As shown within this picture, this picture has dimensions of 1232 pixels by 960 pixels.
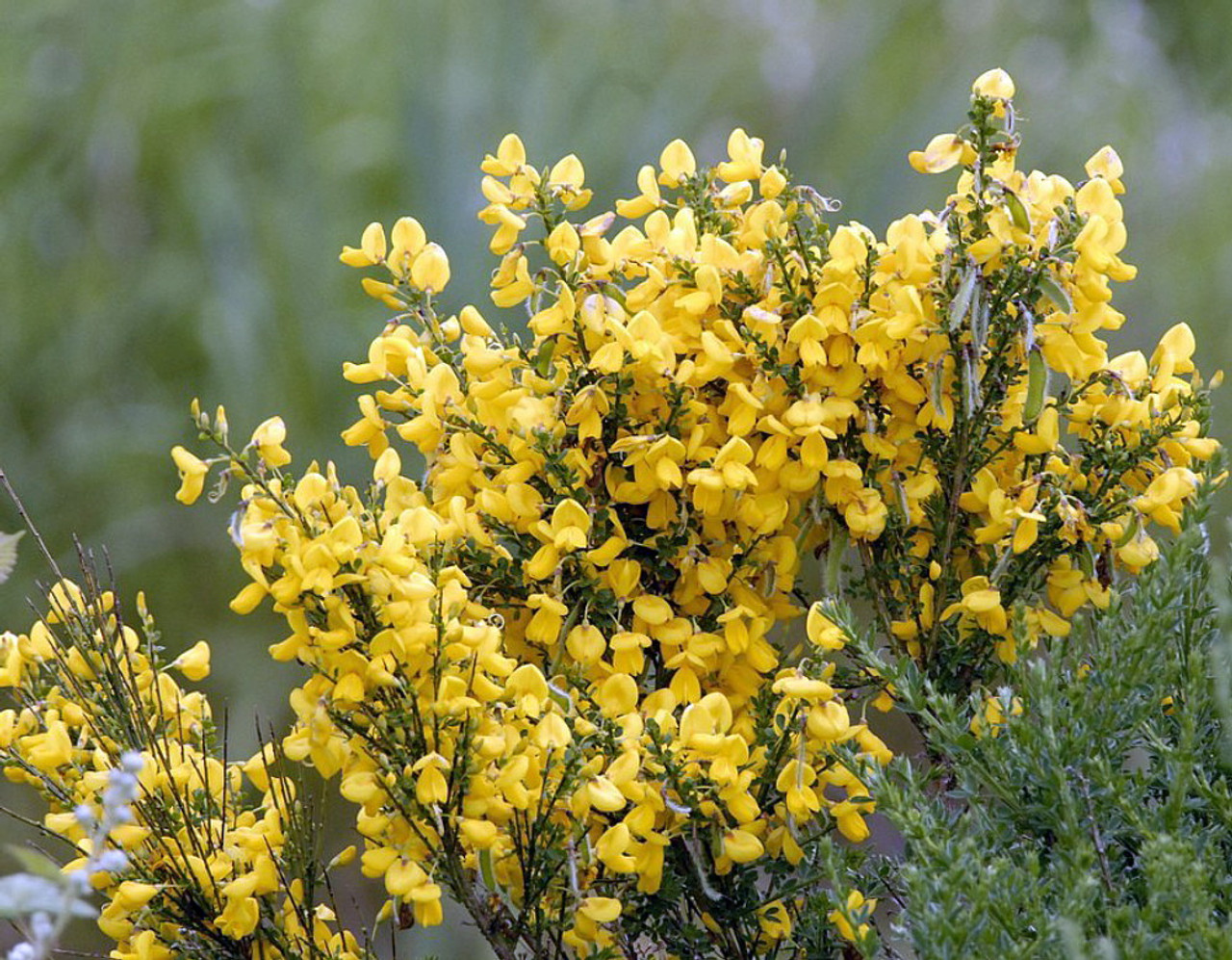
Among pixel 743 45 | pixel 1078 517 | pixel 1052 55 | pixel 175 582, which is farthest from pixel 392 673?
pixel 1052 55

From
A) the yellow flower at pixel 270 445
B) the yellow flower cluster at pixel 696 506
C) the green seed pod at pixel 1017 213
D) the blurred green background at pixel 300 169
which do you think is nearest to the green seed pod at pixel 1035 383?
the yellow flower cluster at pixel 696 506

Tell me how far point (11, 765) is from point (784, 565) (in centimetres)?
77

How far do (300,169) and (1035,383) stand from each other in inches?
108

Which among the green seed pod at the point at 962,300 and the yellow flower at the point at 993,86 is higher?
the yellow flower at the point at 993,86

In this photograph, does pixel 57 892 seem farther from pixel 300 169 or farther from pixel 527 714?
pixel 300 169

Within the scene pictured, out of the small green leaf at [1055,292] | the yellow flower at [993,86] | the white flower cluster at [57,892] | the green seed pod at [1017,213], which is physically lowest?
the white flower cluster at [57,892]

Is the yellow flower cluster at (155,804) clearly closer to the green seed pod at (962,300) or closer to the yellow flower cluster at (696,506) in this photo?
the yellow flower cluster at (696,506)

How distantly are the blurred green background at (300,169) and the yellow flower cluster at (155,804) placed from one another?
138 centimetres

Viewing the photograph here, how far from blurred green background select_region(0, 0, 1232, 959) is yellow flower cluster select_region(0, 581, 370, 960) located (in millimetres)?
1375

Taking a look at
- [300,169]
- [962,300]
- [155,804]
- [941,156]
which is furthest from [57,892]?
[300,169]

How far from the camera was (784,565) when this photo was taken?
158 centimetres

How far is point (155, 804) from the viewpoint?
1445 millimetres

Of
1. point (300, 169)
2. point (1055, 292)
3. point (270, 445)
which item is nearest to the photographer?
point (270, 445)

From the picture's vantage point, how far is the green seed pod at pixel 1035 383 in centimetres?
145
